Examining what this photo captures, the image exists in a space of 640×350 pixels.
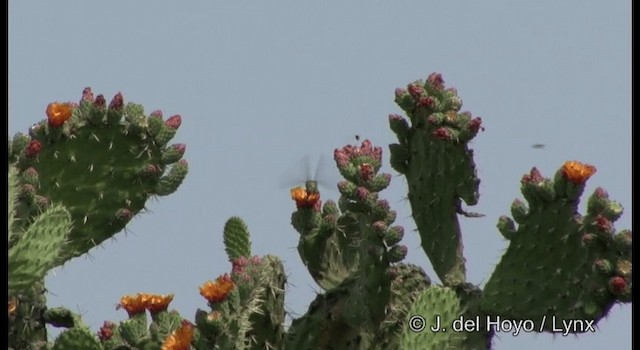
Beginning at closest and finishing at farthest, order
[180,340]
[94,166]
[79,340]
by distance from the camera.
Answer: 1. [180,340]
2. [79,340]
3. [94,166]

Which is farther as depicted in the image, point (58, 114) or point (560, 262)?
point (58, 114)

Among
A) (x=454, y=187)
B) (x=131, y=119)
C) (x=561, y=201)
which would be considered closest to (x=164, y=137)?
(x=131, y=119)

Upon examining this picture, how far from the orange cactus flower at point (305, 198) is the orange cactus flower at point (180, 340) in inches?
49.9

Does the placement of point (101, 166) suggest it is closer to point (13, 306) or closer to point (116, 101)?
point (116, 101)

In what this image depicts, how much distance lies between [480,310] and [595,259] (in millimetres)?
582

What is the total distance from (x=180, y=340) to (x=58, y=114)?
1.28 m

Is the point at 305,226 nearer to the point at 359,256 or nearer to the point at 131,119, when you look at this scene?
the point at 359,256

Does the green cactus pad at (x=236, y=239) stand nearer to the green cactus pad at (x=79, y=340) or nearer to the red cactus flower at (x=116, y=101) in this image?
the red cactus flower at (x=116, y=101)

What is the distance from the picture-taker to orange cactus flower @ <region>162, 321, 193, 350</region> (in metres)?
6.13

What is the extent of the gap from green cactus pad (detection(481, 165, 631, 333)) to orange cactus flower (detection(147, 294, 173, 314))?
1.26 metres

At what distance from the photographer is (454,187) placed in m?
7.10

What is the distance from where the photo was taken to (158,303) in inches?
256

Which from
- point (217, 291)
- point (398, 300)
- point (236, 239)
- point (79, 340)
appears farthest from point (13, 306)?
point (398, 300)

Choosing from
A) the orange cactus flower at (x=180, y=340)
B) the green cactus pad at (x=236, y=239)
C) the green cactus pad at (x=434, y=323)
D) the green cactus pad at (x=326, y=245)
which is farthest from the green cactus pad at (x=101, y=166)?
the green cactus pad at (x=434, y=323)
